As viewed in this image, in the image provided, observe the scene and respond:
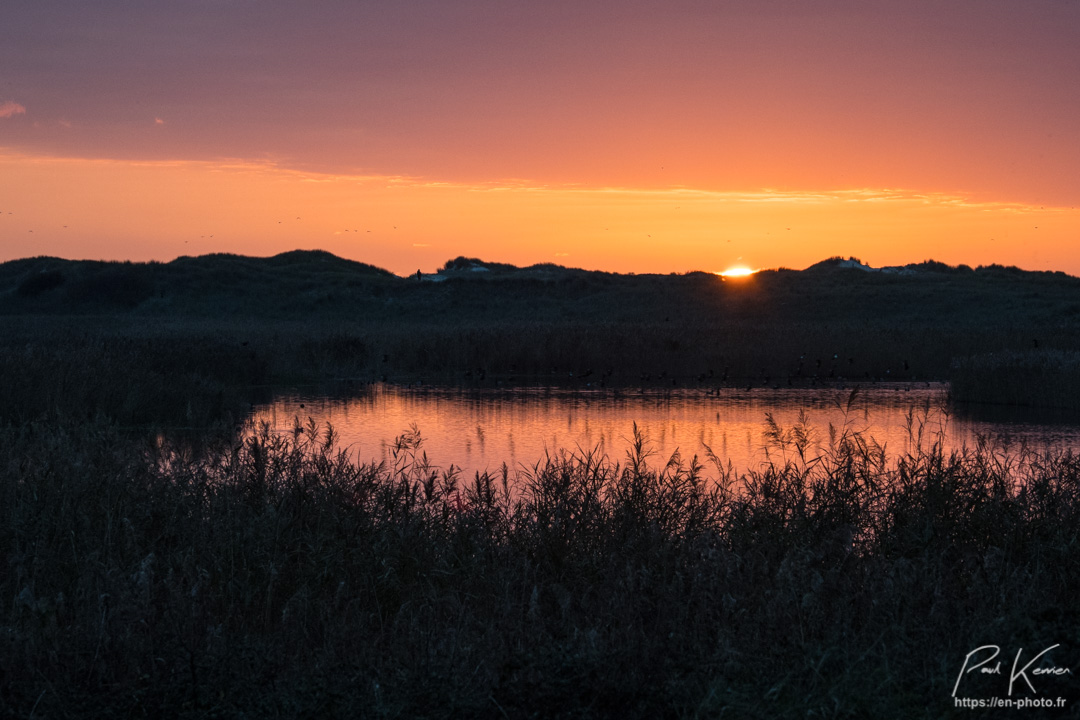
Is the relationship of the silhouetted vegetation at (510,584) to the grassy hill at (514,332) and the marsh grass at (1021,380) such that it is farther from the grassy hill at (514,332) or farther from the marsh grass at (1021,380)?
the marsh grass at (1021,380)

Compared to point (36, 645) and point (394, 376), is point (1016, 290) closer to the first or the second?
point (394, 376)

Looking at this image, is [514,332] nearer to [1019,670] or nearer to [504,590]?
[504,590]

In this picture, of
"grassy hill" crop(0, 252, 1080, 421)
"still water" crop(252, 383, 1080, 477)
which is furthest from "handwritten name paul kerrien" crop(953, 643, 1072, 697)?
"grassy hill" crop(0, 252, 1080, 421)

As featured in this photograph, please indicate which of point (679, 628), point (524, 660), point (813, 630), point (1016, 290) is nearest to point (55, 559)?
point (524, 660)

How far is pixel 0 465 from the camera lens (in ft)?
28.7

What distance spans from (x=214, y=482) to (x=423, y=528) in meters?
1.90
